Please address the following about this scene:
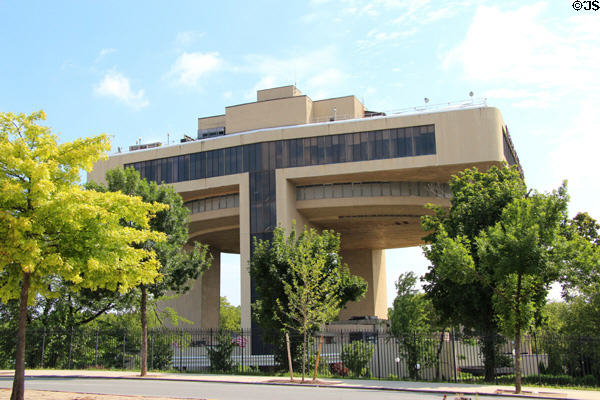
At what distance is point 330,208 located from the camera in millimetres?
49438

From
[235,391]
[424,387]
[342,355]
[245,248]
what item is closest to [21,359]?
[235,391]

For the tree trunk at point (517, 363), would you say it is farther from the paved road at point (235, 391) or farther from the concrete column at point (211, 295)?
the concrete column at point (211, 295)

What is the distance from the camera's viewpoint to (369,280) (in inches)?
2655

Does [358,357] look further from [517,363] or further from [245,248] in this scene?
[245,248]

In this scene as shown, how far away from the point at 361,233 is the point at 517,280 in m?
38.8

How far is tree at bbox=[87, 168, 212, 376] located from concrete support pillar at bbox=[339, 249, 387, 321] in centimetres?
3720

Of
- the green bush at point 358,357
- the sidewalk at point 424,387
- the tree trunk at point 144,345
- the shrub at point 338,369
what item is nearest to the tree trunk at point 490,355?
the sidewalk at point 424,387

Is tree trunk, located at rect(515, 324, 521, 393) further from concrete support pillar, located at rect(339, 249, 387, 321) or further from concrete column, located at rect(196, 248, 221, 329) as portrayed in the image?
concrete column, located at rect(196, 248, 221, 329)

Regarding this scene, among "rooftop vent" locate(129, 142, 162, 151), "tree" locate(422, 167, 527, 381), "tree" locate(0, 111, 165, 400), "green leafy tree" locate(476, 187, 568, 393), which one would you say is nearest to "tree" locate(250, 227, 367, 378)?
"tree" locate(422, 167, 527, 381)

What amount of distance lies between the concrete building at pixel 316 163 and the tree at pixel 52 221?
28085 mm

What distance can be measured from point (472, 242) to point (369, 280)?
134ft

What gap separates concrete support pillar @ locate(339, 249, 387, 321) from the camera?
65500 mm

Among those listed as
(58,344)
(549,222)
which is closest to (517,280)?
(549,222)

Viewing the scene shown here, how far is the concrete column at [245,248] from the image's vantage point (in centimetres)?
4534
